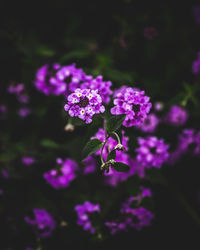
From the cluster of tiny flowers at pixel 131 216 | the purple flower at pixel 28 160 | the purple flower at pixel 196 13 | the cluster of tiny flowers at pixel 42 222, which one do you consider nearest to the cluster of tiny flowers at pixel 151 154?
the cluster of tiny flowers at pixel 131 216

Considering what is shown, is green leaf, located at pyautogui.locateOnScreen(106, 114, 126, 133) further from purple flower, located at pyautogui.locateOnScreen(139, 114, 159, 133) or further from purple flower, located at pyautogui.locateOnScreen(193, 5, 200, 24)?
purple flower, located at pyautogui.locateOnScreen(193, 5, 200, 24)

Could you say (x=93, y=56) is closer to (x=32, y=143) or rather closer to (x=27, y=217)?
(x=32, y=143)

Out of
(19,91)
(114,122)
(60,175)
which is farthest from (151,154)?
(19,91)

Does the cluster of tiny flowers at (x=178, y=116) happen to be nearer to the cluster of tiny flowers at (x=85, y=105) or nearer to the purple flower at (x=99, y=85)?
the purple flower at (x=99, y=85)

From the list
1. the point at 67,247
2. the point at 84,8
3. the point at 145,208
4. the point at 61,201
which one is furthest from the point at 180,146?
the point at 84,8

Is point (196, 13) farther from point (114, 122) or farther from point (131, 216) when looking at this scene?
point (131, 216)

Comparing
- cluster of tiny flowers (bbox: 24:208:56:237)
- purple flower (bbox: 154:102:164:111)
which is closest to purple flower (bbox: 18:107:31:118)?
cluster of tiny flowers (bbox: 24:208:56:237)
